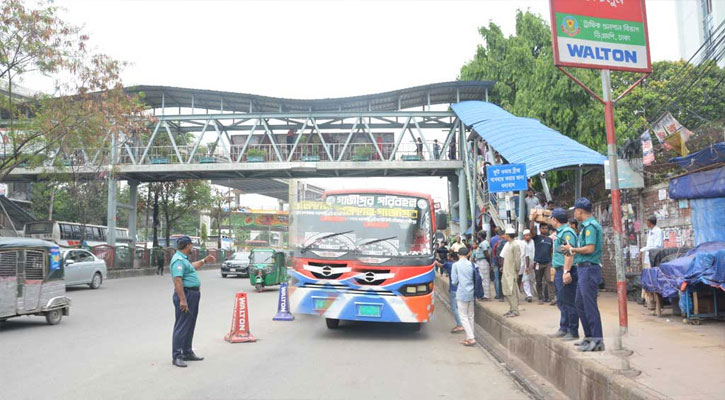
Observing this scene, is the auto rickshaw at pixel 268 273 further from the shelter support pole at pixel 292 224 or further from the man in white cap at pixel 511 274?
the man in white cap at pixel 511 274

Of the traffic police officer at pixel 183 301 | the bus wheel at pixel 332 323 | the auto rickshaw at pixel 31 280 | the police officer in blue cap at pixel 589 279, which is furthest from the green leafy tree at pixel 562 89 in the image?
the auto rickshaw at pixel 31 280

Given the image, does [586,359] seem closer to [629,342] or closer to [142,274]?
[629,342]

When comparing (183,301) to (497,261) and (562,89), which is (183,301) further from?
(562,89)

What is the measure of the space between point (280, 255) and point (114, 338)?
12.6 metres

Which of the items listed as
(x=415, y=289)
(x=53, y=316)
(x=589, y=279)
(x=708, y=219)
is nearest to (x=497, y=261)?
(x=415, y=289)

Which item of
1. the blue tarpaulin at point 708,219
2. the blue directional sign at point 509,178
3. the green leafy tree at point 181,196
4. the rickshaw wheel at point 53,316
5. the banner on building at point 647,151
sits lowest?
the rickshaw wheel at point 53,316

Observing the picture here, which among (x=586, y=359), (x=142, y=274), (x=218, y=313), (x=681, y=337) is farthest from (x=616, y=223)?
(x=142, y=274)

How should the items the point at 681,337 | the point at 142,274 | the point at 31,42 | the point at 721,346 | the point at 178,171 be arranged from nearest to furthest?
1. the point at 721,346
2. the point at 681,337
3. the point at 31,42
4. the point at 178,171
5. the point at 142,274

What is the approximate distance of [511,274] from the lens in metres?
10.4

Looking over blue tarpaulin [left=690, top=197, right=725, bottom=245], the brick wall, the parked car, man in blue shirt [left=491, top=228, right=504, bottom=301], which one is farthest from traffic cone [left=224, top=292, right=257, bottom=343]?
the parked car

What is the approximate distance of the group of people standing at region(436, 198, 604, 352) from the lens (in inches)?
245

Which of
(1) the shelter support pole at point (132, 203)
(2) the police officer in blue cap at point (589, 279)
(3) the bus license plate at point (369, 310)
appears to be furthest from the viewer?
(1) the shelter support pole at point (132, 203)

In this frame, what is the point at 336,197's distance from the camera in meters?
11.0

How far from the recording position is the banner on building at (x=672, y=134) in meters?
12.0
